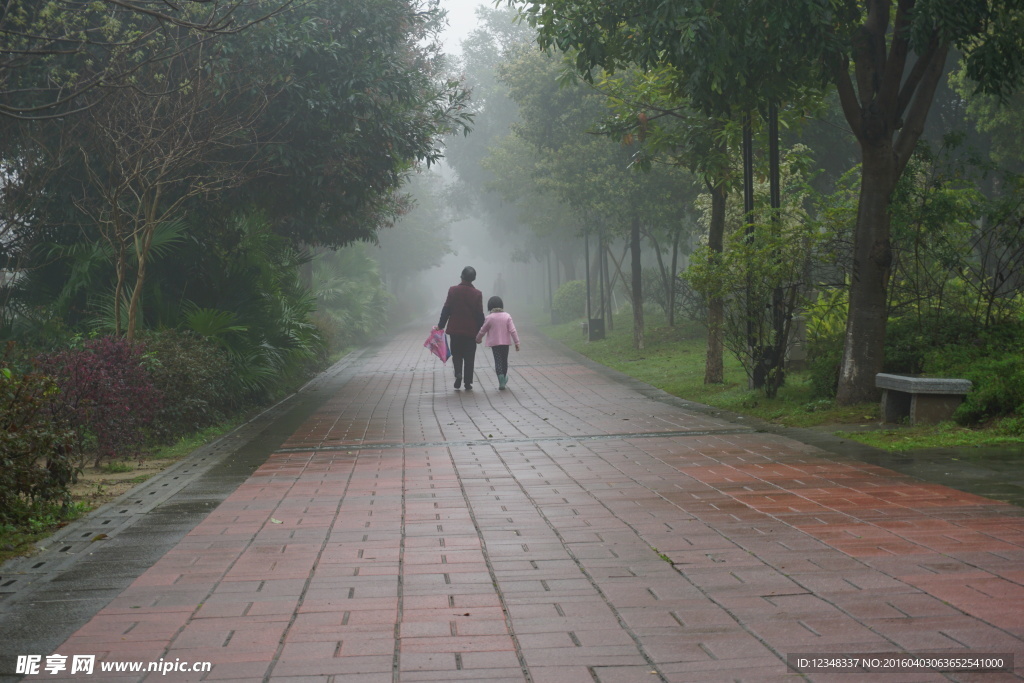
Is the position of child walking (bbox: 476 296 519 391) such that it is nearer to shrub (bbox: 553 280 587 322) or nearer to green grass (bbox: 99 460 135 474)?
green grass (bbox: 99 460 135 474)

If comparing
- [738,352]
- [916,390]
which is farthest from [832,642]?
[738,352]

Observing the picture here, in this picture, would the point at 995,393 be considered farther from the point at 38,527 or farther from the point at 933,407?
the point at 38,527

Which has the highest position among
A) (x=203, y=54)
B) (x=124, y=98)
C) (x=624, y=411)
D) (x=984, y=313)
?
(x=203, y=54)

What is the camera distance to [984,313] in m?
10.8

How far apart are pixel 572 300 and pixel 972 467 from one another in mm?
31887

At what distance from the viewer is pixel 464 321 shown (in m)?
15.9

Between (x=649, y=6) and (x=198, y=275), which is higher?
(x=649, y=6)

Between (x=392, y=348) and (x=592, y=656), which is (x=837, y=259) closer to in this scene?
(x=592, y=656)

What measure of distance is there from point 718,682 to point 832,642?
0.59 m

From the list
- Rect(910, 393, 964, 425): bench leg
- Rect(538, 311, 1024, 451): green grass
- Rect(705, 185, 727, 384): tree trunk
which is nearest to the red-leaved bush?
Rect(538, 311, 1024, 451): green grass

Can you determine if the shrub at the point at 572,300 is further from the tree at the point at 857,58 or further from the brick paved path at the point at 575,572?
the brick paved path at the point at 575,572

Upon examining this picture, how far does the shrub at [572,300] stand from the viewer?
3881 cm

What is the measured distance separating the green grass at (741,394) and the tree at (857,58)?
1.85ft

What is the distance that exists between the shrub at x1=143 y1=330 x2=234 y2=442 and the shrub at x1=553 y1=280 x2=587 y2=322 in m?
27.0
